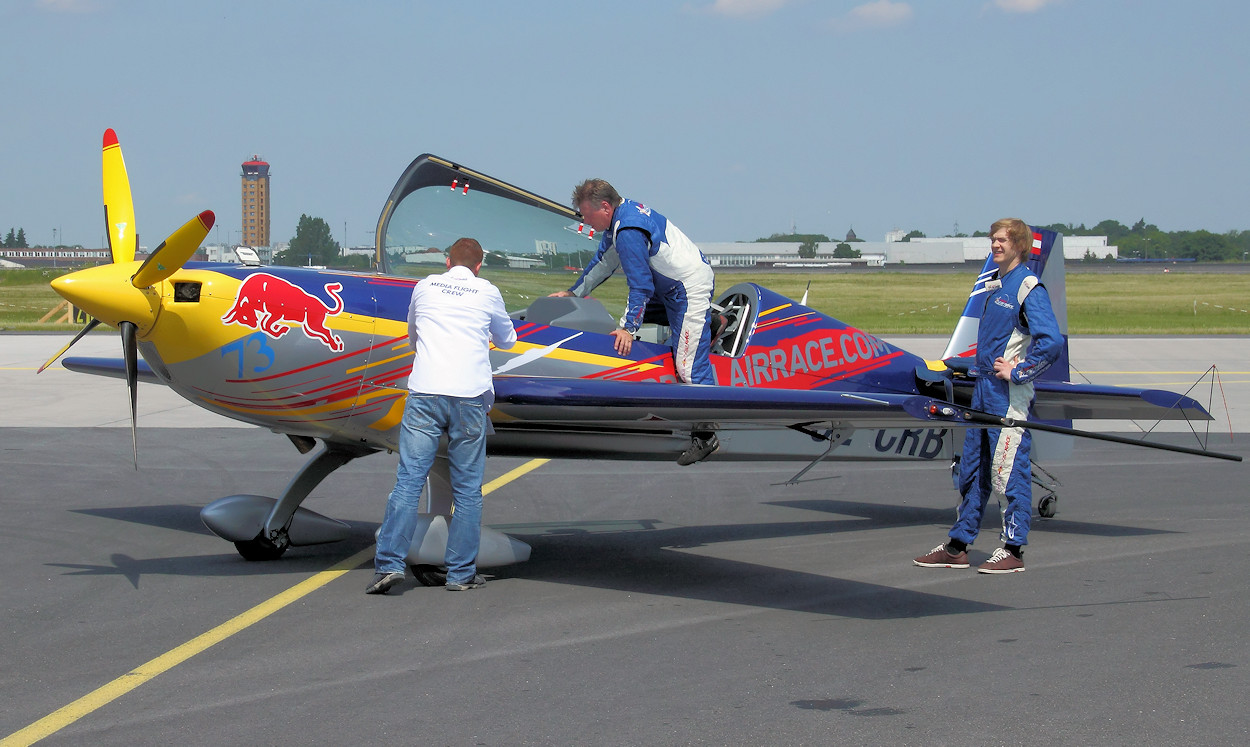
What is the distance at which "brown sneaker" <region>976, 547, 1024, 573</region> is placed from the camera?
6.59 meters

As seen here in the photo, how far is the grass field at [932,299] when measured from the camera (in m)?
7.48

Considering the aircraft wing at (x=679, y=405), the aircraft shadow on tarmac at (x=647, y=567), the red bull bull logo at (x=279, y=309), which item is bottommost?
the aircraft shadow on tarmac at (x=647, y=567)

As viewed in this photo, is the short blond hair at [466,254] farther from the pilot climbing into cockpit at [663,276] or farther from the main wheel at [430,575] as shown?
the main wheel at [430,575]

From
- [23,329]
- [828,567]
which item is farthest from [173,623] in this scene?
[23,329]

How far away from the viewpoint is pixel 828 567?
6.88 m

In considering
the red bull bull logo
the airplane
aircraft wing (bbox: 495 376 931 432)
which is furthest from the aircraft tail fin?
the red bull bull logo

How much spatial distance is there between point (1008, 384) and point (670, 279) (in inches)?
80.4

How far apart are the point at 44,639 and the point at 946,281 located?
7651 centimetres

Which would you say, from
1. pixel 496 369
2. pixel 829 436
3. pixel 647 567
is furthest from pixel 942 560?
pixel 496 369

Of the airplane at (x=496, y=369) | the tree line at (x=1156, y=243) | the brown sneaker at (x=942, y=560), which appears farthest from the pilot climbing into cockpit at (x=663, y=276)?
the tree line at (x=1156, y=243)

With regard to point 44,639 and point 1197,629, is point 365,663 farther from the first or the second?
point 1197,629

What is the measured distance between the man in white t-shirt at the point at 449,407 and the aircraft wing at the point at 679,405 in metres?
0.29

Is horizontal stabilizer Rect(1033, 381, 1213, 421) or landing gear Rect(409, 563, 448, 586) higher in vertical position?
horizontal stabilizer Rect(1033, 381, 1213, 421)

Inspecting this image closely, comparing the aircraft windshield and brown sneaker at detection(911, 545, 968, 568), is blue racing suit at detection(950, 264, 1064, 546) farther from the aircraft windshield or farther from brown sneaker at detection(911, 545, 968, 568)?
the aircraft windshield
